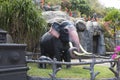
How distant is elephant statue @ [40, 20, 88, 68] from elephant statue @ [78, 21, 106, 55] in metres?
5.38

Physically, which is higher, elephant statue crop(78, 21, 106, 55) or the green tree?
the green tree

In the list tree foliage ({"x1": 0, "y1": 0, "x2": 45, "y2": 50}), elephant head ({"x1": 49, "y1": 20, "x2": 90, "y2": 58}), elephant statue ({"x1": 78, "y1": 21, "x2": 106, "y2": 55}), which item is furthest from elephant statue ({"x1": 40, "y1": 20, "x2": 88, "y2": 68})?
elephant statue ({"x1": 78, "y1": 21, "x2": 106, "y2": 55})

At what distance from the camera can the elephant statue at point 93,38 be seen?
44.2ft

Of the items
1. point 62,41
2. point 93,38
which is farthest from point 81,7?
point 62,41

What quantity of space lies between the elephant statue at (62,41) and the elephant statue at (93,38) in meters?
5.38

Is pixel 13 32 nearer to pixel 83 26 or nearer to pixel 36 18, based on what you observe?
pixel 36 18

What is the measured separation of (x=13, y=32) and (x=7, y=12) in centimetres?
67

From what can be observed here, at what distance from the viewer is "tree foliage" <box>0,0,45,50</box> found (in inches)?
355

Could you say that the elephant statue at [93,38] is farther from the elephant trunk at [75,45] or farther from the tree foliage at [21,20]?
the elephant trunk at [75,45]

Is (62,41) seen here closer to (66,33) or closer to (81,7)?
(66,33)

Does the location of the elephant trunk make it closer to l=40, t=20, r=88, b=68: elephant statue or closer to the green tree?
l=40, t=20, r=88, b=68: elephant statue

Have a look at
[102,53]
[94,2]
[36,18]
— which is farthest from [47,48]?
[94,2]

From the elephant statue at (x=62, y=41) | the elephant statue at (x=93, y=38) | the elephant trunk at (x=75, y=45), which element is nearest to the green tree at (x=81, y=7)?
the elephant statue at (x=93, y=38)

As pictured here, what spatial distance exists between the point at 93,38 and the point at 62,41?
22.7 ft
